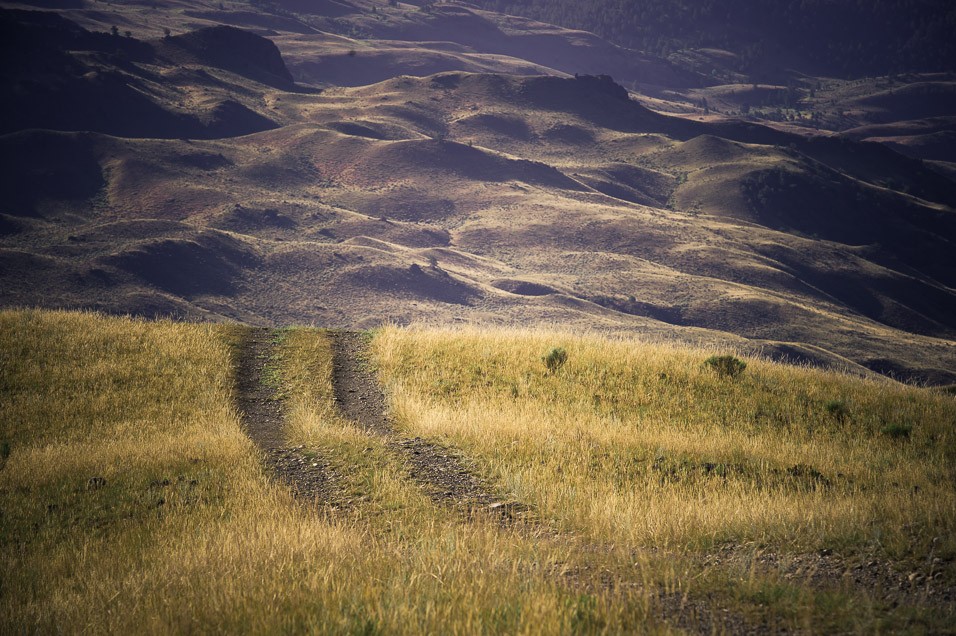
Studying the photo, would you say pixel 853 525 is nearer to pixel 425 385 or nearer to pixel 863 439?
pixel 863 439

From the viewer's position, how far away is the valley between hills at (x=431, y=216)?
91.9 metres

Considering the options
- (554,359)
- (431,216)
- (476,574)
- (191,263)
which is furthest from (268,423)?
(431,216)

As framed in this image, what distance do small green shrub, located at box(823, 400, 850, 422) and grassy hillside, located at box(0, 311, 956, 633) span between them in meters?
0.16

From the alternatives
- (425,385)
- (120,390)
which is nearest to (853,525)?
(425,385)

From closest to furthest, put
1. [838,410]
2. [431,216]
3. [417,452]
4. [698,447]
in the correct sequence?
[417,452] < [698,447] < [838,410] < [431,216]

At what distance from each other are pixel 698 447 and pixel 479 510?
503 cm

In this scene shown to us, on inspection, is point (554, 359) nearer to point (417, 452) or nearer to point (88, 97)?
point (417, 452)

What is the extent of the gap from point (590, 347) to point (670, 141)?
17687 centimetres

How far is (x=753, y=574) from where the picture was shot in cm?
602

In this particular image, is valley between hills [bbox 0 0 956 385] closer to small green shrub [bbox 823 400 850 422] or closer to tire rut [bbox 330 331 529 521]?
small green shrub [bbox 823 400 850 422]

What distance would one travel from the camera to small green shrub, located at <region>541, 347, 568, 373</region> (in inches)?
736

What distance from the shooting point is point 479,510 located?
9.04m

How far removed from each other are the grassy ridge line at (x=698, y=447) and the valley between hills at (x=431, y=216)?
43931 mm

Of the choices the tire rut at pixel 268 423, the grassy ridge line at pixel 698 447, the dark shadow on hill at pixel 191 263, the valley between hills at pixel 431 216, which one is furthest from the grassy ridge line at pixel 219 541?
the dark shadow on hill at pixel 191 263
